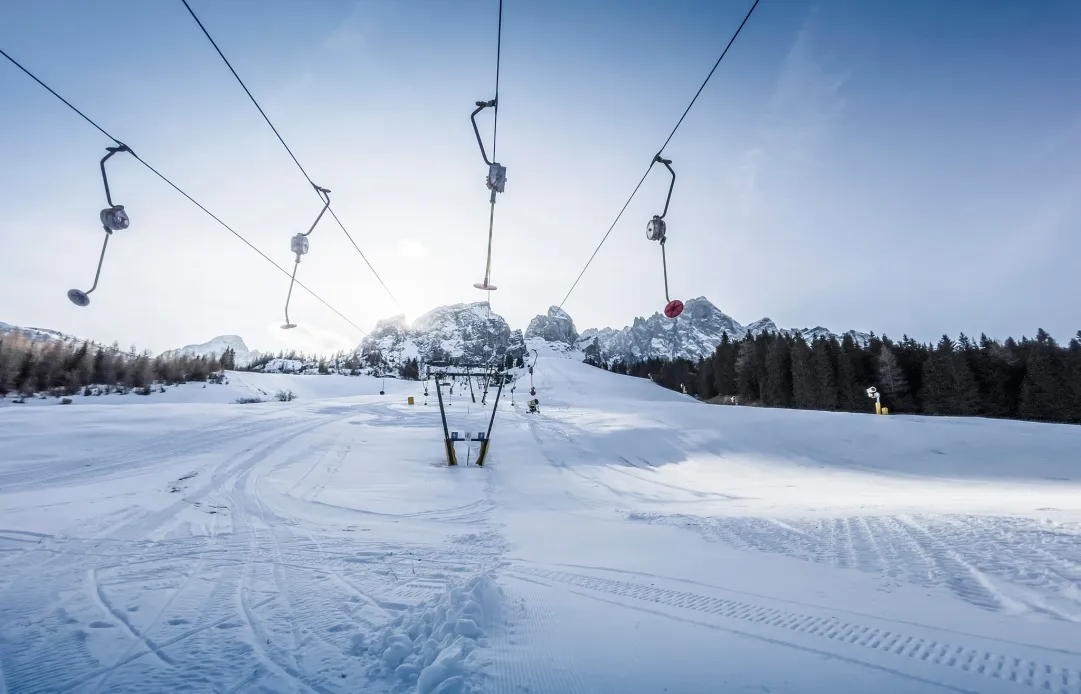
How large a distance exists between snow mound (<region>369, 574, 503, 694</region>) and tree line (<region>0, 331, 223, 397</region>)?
50021mm

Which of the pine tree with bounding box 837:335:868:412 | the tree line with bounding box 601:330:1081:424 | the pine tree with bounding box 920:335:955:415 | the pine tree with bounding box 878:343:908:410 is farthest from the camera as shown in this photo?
the pine tree with bounding box 837:335:868:412

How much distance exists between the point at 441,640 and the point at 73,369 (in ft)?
192

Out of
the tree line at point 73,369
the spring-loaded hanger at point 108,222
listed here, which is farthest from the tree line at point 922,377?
the tree line at point 73,369

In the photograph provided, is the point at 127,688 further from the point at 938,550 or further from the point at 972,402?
the point at 972,402

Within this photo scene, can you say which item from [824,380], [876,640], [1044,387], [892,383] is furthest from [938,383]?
[876,640]

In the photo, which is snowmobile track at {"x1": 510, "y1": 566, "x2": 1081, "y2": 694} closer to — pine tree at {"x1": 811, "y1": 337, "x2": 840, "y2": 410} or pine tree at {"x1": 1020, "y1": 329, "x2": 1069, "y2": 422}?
pine tree at {"x1": 811, "y1": 337, "x2": 840, "y2": 410}

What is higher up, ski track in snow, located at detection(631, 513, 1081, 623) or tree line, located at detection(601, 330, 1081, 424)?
tree line, located at detection(601, 330, 1081, 424)

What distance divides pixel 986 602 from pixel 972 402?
160 feet

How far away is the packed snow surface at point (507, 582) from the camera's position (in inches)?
113

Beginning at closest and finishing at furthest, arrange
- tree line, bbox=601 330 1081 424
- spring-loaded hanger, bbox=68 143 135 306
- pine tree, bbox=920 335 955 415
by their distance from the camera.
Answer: spring-loaded hanger, bbox=68 143 135 306, tree line, bbox=601 330 1081 424, pine tree, bbox=920 335 955 415

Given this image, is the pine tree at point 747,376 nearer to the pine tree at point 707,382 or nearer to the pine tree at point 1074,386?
the pine tree at point 707,382

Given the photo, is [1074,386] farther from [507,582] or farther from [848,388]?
[507,582]

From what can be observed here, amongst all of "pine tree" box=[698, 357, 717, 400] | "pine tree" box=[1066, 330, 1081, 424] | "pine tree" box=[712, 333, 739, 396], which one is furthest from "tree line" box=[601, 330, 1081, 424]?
"pine tree" box=[698, 357, 717, 400]

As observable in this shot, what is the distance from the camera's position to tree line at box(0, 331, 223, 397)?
36438 mm
